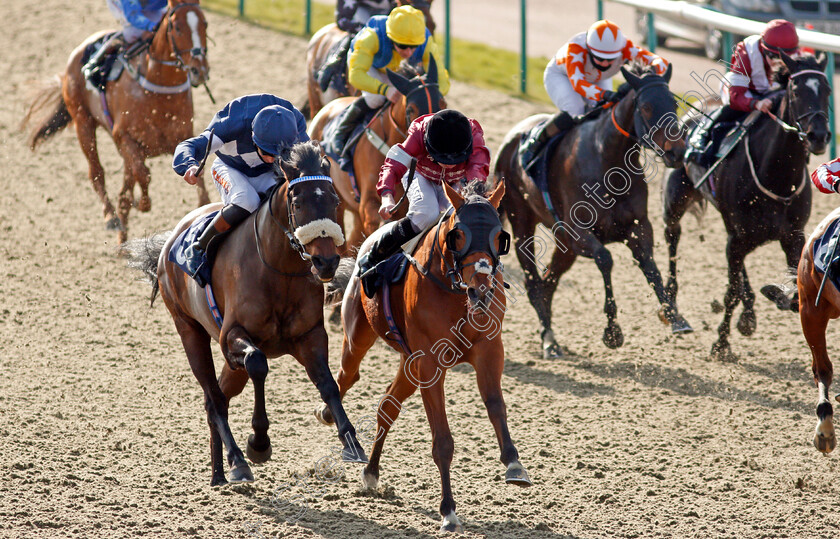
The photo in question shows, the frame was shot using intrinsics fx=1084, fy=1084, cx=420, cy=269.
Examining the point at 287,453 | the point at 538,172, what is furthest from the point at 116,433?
the point at 538,172

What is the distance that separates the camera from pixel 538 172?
24.7 feet

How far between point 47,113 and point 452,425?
604cm

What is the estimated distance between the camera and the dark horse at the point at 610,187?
22.1ft

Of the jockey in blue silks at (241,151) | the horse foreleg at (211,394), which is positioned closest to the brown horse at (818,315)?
the jockey in blue silks at (241,151)

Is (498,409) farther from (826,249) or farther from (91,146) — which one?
(91,146)

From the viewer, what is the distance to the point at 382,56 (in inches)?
297

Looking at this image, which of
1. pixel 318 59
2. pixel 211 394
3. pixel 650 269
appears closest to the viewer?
pixel 211 394

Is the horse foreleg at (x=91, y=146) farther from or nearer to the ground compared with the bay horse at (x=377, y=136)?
nearer to the ground

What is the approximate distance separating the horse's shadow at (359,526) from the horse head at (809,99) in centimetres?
302

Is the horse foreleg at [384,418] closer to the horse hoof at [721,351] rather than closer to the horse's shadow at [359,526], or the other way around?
the horse's shadow at [359,526]

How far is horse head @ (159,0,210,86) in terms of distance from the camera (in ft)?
28.3

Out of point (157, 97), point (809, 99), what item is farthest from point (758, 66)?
point (157, 97)

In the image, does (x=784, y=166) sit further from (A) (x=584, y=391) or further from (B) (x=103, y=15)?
(B) (x=103, y=15)

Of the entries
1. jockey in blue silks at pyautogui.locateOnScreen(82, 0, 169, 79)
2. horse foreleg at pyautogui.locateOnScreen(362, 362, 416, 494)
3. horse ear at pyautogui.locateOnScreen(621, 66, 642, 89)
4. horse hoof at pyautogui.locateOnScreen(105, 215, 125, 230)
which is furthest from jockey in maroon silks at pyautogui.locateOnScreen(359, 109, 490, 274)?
horse hoof at pyautogui.locateOnScreen(105, 215, 125, 230)
